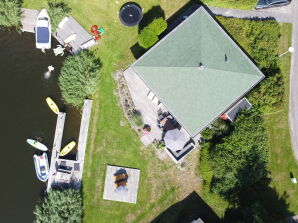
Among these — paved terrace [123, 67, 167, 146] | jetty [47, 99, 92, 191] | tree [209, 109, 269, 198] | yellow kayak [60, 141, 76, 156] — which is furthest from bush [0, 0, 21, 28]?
tree [209, 109, 269, 198]

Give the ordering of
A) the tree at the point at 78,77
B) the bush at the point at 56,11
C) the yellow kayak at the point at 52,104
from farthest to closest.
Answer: the yellow kayak at the point at 52,104, the bush at the point at 56,11, the tree at the point at 78,77

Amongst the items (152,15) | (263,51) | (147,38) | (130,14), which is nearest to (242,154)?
(263,51)

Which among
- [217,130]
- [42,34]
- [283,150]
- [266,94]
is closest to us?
[266,94]

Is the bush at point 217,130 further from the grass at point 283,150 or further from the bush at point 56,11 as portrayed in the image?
the bush at point 56,11

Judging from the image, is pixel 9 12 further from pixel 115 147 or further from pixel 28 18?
pixel 115 147

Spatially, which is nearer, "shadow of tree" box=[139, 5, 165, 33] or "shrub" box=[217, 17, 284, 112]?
"shrub" box=[217, 17, 284, 112]

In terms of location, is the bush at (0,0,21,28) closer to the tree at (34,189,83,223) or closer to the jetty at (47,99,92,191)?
the jetty at (47,99,92,191)

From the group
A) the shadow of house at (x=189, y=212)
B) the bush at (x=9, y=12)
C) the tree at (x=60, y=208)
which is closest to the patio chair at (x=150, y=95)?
the shadow of house at (x=189, y=212)
